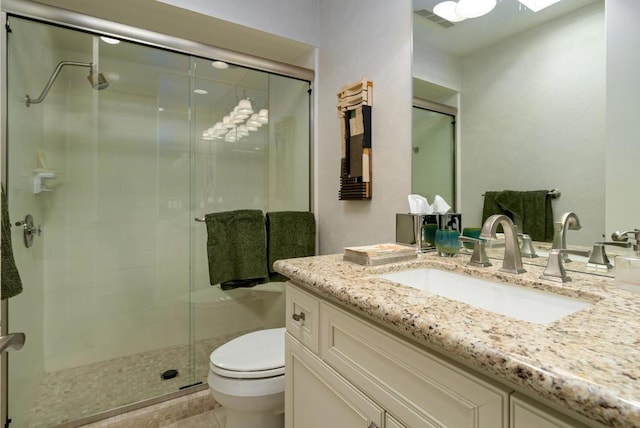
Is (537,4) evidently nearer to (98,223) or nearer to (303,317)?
(303,317)

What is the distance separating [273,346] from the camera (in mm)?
1476

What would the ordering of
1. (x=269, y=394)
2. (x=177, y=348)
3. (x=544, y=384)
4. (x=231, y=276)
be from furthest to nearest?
(x=177, y=348) < (x=231, y=276) < (x=269, y=394) < (x=544, y=384)

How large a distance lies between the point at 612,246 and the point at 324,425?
0.93 m

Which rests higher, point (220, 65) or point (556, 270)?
point (220, 65)

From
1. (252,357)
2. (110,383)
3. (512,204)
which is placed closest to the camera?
(512,204)

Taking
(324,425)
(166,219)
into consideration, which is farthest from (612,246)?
(166,219)

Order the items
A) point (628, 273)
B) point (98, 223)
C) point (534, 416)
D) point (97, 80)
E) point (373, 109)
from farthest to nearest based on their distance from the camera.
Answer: point (98, 223)
point (97, 80)
point (373, 109)
point (628, 273)
point (534, 416)

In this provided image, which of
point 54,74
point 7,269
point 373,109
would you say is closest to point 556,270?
point 373,109

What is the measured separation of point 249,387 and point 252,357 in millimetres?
138

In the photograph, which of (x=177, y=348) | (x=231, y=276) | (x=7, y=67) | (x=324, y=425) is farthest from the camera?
(x=177, y=348)

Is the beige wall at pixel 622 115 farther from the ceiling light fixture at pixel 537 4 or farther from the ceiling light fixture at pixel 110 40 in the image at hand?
the ceiling light fixture at pixel 110 40

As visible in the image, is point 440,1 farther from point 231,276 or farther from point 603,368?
point 231,276


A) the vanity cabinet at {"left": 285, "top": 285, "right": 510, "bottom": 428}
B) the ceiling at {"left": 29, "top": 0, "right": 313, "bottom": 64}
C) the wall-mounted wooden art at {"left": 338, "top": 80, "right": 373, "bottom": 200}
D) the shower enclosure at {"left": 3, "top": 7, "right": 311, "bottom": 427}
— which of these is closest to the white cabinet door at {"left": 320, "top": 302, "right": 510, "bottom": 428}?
the vanity cabinet at {"left": 285, "top": 285, "right": 510, "bottom": 428}

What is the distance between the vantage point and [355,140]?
1674mm
